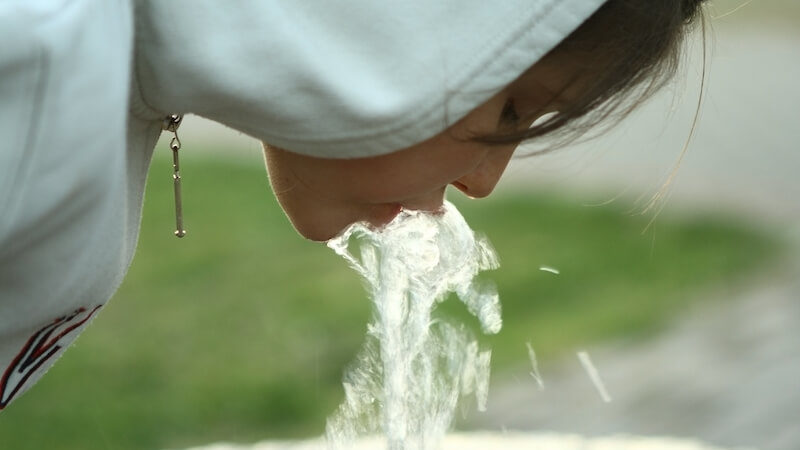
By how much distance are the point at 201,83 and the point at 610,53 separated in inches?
11.9

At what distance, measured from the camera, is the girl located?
83 cm

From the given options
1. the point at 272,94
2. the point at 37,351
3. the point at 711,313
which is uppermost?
the point at 711,313

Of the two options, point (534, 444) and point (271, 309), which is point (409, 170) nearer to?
point (534, 444)

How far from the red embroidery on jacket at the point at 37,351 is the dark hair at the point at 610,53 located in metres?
0.33

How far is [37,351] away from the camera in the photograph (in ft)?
3.45

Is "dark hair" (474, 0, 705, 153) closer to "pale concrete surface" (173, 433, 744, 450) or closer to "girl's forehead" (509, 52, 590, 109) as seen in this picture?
"girl's forehead" (509, 52, 590, 109)

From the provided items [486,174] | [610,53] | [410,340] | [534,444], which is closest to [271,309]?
[534,444]

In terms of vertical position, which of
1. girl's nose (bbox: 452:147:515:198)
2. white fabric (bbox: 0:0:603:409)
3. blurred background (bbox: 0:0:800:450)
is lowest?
white fabric (bbox: 0:0:603:409)

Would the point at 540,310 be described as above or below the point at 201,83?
above

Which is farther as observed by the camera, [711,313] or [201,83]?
[711,313]

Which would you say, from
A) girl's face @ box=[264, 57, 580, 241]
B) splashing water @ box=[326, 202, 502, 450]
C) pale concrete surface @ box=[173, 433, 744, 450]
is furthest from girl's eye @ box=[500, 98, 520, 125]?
pale concrete surface @ box=[173, 433, 744, 450]

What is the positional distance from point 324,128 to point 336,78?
47 millimetres

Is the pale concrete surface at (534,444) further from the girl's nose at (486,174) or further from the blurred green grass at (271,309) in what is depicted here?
the girl's nose at (486,174)

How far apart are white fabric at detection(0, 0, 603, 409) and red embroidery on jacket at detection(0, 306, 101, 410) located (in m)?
0.05
